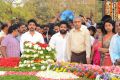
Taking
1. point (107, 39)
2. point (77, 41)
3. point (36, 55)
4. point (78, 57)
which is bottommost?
point (78, 57)

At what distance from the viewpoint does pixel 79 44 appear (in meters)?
14.0

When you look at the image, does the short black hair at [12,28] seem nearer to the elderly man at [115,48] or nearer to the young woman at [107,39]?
the young woman at [107,39]

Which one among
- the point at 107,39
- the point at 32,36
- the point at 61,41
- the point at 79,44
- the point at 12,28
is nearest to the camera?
the point at 107,39

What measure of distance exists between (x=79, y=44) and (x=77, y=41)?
10 centimetres

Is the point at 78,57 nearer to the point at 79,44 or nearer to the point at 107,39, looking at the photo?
the point at 79,44

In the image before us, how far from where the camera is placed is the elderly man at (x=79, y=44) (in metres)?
13.9

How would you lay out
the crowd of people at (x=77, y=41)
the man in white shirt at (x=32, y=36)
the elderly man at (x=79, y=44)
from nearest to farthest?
the crowd of people at (x=77, y=41) < the elderly man at (x=79, y=44) < the man in white shirt at (x=32, y=36)

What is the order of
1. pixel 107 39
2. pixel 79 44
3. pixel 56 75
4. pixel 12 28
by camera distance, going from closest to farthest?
pixel 56 75, pixel 107 39, pixel 79 44, pixel 12 28

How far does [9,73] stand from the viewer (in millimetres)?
12211

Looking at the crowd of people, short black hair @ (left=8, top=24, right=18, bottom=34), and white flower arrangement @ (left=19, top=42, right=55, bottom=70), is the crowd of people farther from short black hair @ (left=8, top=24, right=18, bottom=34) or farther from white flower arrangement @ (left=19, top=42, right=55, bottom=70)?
white flower arrangement @ (left=19, top=42, right=55, bottom=70)

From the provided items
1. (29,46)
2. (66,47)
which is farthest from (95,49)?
(29,46)

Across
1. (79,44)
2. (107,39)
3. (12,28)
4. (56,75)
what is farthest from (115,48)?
(12,28)

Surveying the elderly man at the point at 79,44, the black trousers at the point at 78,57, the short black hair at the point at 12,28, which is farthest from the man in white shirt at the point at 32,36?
the black trousers at the point at 78,57

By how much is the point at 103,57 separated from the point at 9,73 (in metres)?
2.49
